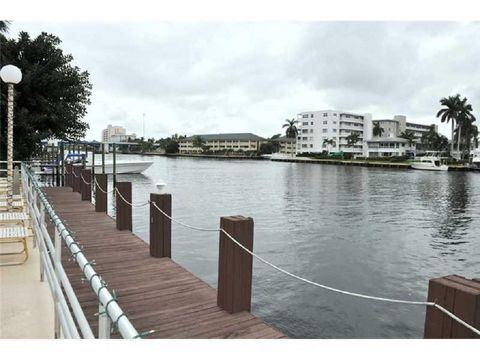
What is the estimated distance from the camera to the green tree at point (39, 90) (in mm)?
20484

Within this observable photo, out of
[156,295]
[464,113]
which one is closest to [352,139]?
[464,113]

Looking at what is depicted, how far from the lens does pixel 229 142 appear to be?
475 feet

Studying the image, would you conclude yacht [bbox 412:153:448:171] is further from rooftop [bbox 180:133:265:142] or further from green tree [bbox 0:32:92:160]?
rooftop [bbox 180:133:265:142]

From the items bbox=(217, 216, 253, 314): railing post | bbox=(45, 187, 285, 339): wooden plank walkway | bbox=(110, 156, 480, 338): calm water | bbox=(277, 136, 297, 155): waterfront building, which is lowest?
bbox=(110, 156, 480, 338): calm water

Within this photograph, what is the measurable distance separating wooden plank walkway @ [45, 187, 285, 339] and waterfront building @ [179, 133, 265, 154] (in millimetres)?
132378

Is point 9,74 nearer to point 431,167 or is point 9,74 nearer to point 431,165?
point 431,167

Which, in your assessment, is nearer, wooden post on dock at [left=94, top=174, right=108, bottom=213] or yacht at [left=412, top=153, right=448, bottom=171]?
wooden post on dock at [left=94, top=174, right=108, bottom=213]

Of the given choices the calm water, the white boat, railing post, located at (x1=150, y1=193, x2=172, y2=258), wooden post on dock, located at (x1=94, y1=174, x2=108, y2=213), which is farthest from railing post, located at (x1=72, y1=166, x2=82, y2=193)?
the white boat

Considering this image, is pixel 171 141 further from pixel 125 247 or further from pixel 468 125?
pixel 125 247

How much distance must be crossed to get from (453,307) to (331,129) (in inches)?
4484

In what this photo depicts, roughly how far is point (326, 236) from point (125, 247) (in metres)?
9.56

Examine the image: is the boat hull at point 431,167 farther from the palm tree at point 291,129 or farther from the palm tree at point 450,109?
the palm tree at point 291,129

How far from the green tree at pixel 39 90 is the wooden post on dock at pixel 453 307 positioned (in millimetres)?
20487

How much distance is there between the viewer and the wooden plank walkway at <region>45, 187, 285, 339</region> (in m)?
4.37
